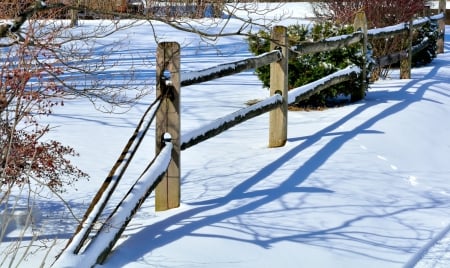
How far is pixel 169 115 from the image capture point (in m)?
5.43

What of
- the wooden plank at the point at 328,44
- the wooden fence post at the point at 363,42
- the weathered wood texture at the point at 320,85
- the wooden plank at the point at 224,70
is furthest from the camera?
the wooden fence post at the point at 363,42

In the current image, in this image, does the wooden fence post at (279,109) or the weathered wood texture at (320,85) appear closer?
the wooden fence post at (279,109)

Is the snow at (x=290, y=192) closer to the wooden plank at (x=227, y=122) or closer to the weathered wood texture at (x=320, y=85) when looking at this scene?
the wooden plank at (x=227, y=122)

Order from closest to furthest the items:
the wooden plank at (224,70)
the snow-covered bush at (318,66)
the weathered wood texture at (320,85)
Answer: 1. the wooden plank at (224,70)
2. the weathered wood texture at (320,85)
3. the snow-covered bush at (318,66)

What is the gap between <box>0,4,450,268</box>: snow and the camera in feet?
16.0

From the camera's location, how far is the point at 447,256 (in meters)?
5.36

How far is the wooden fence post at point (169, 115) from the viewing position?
5.35m

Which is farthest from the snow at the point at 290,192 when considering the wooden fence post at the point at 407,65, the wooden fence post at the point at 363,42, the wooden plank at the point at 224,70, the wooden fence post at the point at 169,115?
the wooden fence post at the point at 407,65

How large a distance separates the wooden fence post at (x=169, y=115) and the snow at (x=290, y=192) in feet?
0.40

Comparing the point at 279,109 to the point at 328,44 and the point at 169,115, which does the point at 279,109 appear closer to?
the point at 328,44

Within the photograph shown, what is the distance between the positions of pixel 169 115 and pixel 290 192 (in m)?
1.23

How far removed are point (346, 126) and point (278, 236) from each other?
3.95 meters

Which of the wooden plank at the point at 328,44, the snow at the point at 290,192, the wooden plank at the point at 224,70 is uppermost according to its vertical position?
the wooden plank at the point at 328,44

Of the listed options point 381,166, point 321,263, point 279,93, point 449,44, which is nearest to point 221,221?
point 321,263
